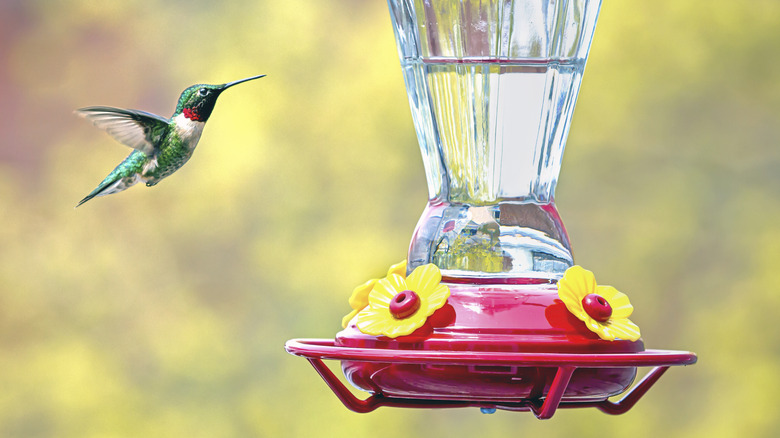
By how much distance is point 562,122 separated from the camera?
65.7 inches

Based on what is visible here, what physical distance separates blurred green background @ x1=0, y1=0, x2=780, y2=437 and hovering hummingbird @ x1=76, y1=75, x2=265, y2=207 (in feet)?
9.33

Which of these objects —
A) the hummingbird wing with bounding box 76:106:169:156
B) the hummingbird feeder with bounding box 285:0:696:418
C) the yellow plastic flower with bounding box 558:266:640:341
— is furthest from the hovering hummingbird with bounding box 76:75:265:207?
the yellow plastic flower with bounding box 558:266:640:341

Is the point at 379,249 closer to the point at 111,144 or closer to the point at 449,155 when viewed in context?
the point at 111,144

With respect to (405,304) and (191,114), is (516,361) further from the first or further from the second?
(191,114)

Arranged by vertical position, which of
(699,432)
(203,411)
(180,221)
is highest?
(180,221)

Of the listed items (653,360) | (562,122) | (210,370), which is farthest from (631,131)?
(653,360)

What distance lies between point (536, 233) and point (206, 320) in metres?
4.03

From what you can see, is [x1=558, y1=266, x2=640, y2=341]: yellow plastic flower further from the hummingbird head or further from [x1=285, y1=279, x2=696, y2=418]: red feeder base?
the hummingbird head

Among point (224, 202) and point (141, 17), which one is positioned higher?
point (141, 17)

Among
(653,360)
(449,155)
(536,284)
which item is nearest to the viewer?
(653,360)

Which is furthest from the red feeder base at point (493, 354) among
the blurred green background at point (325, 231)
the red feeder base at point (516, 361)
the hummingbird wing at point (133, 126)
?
the blurred green background at point (325, 231)

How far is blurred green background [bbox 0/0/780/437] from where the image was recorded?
206 inches

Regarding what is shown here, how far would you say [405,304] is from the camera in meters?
1.44

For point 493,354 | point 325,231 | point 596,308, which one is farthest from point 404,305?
point 325,231
